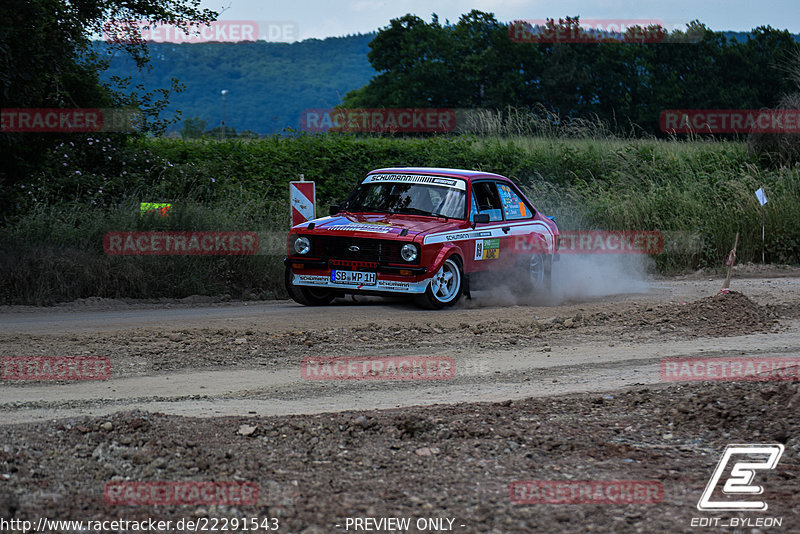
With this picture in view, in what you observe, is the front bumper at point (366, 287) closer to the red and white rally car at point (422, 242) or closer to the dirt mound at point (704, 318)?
the red and white rally car at point (422, 242)

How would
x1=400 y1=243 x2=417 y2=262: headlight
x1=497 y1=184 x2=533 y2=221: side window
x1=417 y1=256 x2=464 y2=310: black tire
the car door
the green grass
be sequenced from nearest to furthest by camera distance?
x1=400 y1=243 x2=417 y2=262: headlight → x1=417 y1=256 x2=464 y2=310: black tire → the car door → x1=497 y1=184 x2=533 y2=221: side window → the green grass

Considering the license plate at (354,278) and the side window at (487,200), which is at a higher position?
the side window at (487,200)

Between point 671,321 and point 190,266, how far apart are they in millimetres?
7921

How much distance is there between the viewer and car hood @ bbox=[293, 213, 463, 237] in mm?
12836

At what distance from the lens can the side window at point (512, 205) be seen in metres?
14.5

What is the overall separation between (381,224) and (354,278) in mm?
835

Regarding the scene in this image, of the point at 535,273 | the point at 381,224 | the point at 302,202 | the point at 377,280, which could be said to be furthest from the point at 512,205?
the point at 302,202

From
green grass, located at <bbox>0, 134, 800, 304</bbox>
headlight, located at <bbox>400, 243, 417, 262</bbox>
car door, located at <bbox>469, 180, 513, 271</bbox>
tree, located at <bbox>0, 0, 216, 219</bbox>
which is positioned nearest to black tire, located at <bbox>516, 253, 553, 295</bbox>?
car door, located at <bbox>469, 180, 513, 271</bbox>

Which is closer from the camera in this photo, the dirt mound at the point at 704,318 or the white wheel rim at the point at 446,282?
the dirt mound at the point at 704,318

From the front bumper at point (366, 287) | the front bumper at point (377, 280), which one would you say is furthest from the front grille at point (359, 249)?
the front bumper at point (366, 287)

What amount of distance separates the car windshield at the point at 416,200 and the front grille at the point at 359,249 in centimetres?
108

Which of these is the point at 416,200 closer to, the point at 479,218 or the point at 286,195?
the point at 479,218

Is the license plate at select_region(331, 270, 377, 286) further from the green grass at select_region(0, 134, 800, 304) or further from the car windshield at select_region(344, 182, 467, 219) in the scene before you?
the green grass at select_region(0, 134, 800, 304)

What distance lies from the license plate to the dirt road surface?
474 mm
